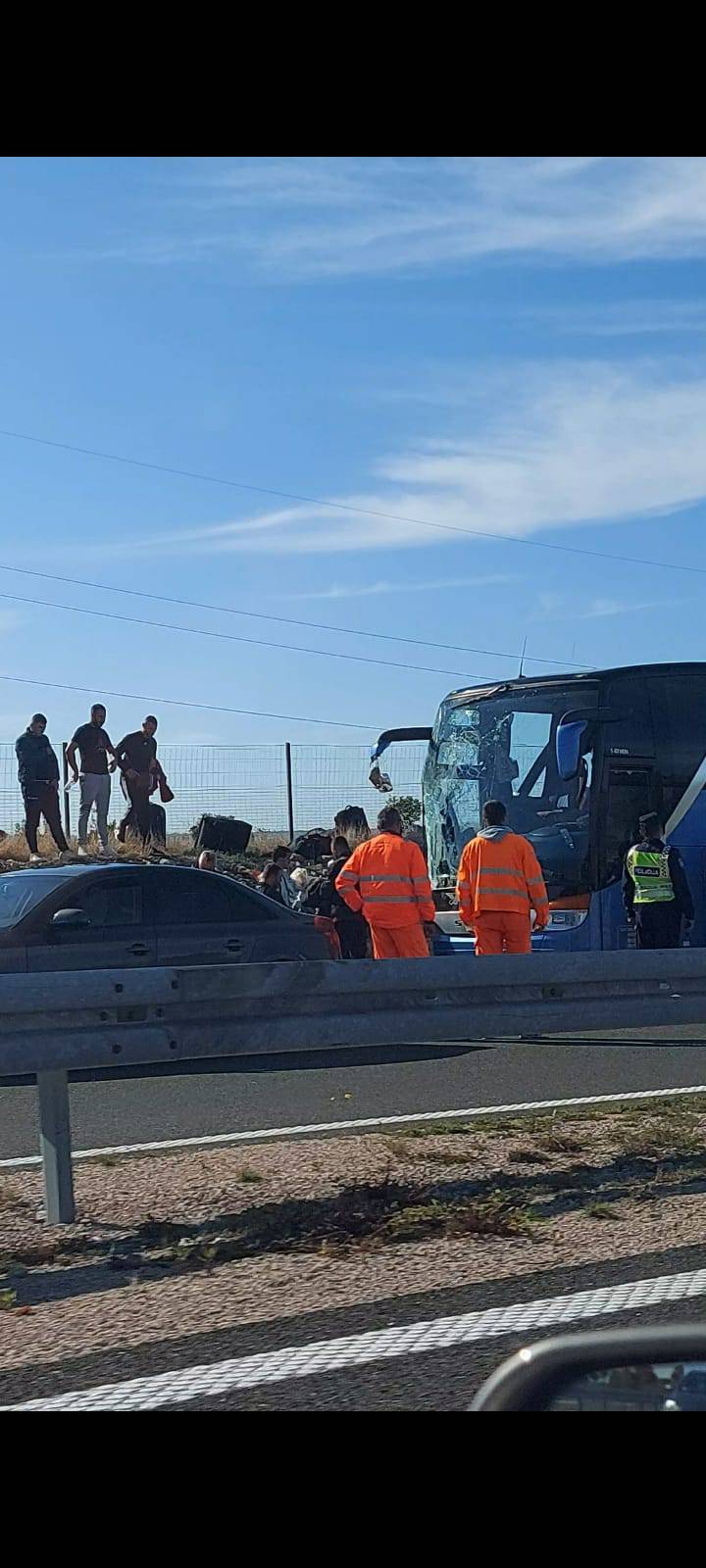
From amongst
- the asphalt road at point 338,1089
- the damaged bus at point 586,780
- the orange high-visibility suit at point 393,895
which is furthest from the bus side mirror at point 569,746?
the asphalt road at point 338,1089

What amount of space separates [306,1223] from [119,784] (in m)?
19.3

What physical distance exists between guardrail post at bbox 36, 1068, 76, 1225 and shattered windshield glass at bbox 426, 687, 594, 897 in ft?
39.5

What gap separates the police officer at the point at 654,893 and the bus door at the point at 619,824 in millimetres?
1538

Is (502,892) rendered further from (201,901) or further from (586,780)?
(586,780)

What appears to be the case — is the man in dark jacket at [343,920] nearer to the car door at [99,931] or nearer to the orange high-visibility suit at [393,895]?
the orange high-visibility suit at [393,895]

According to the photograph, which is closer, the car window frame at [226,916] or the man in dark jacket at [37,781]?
the car window frame at [226,916]

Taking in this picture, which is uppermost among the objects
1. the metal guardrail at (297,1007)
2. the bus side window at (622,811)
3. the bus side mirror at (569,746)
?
the bus side mirror at (569,746)

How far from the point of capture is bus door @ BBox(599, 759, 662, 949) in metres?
17.8

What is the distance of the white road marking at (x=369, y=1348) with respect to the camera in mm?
4191

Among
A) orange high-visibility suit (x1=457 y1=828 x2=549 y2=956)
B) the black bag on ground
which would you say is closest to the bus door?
orange high-visibility suit (x1=457 y1=828 x2=549 y2=956)

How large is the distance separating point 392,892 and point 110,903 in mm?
2230

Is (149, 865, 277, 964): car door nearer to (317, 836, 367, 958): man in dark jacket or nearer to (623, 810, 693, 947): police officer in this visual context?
(317, 836, 367, 958): man in dark jacket
